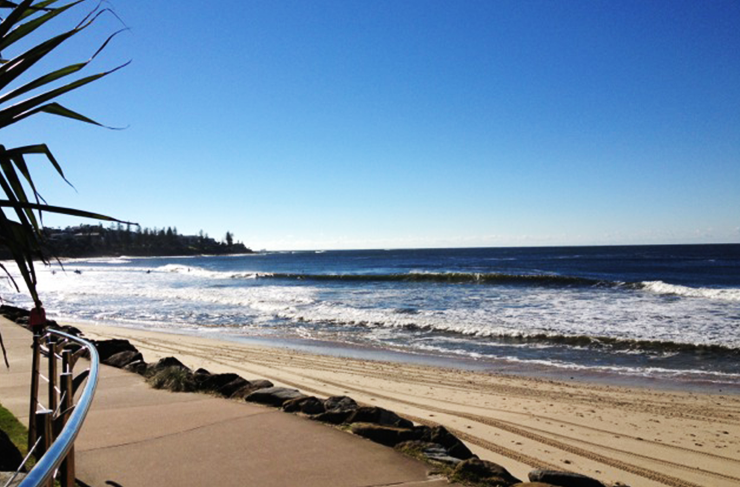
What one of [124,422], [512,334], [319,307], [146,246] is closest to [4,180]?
[124,422]

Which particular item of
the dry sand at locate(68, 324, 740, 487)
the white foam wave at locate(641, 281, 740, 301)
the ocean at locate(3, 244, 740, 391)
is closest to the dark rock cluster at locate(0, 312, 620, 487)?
the dry sand at locate(68, 324, 740, 487)

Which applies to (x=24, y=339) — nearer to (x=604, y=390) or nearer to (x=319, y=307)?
(x=604, y=390)

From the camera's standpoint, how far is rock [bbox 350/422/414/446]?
470 cm

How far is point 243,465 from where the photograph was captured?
409 centimetres

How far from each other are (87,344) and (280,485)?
5.15 ft

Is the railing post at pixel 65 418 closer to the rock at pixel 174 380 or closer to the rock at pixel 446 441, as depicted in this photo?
the rock at pixel 446 441

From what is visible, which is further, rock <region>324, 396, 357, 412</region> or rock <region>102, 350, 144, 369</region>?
rock <region>102, 350, 144, 369</region>

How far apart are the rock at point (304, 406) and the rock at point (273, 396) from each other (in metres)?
0.17

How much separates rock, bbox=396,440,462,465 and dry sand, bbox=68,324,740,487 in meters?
1.16

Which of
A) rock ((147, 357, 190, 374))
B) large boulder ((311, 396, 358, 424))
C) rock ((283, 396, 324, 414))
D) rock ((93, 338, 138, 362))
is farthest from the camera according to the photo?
rock ((93, 338, 138, 362))

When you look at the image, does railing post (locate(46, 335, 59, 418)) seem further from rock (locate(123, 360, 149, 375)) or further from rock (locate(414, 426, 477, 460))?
rock (locate(123, 360, 149, 375))

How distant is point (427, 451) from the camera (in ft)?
14.5

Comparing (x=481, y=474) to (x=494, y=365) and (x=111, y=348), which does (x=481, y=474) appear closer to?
(x=111, y=348)

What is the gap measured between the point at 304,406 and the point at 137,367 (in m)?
3.54
